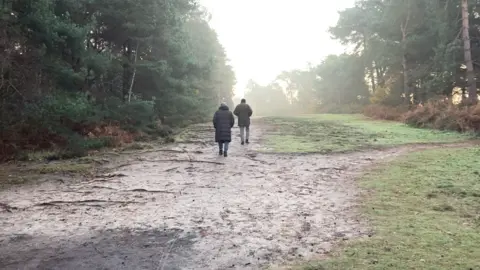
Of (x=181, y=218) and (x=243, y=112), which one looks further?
(x=243, y=112)

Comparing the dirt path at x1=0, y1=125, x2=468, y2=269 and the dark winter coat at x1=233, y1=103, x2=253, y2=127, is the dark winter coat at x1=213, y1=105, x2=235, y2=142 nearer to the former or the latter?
the dirt path at x1=0, y1=125, x2=468, y2=269

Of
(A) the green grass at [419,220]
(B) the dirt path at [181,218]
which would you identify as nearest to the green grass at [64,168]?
(B) the dirt path at [181,218]

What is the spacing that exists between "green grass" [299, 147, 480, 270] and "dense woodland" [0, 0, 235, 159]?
10190 mm

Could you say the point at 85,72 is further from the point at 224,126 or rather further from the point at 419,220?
the point at 419,220

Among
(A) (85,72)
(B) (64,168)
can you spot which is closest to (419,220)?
(B) (64,168)

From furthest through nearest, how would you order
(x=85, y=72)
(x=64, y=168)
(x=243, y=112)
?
(x=85, y=72), (x=243, y=112), (x=64, y=168)

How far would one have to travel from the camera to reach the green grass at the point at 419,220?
13.3 feet

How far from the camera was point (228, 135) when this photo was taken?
1228 centimetres

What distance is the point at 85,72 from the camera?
15.5 m

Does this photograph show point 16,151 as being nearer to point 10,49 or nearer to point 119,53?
point 10,49

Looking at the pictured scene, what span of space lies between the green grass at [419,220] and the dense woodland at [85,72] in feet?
33.4

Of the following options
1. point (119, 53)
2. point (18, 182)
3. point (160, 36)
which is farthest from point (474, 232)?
point (119, 53)

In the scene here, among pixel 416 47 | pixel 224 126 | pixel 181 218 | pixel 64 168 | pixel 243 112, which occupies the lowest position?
pixel 181 218

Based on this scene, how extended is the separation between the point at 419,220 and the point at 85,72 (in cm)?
1413
